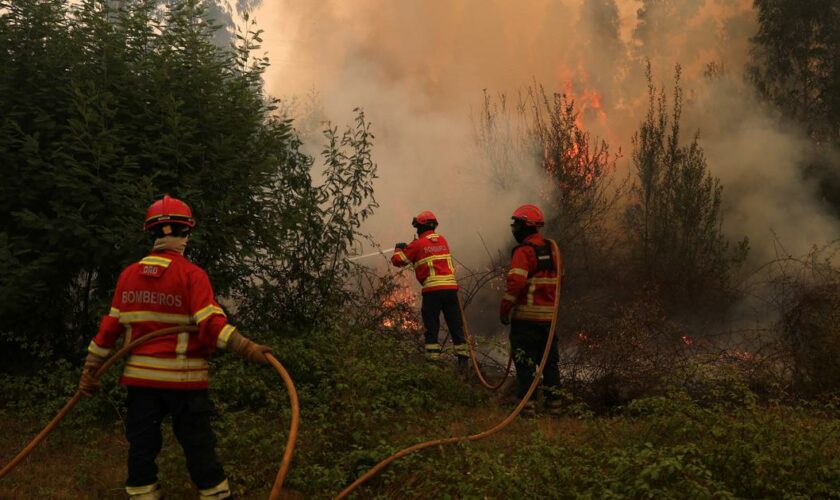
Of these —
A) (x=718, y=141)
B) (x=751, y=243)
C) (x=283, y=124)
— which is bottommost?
(x=751, y=243)

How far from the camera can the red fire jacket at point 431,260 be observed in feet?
30.2

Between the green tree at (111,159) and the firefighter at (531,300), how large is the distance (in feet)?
8.60

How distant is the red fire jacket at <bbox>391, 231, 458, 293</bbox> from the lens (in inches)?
362

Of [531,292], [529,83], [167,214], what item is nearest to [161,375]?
[167,214]

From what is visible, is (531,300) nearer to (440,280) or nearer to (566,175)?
Answer: (440,280)

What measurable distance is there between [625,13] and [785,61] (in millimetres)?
3490

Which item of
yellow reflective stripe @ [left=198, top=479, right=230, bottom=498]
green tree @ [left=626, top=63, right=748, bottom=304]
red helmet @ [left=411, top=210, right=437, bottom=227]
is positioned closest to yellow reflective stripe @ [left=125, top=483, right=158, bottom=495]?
yellow reflective stripe @ [left=198, top=479, right=230, bottom=498]

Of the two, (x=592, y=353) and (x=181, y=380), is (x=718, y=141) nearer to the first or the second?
(x=592, y=353)

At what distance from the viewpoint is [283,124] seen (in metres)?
8.79

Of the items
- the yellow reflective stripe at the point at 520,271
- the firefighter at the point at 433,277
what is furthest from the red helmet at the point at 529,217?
the firefighter at the point at 433,277

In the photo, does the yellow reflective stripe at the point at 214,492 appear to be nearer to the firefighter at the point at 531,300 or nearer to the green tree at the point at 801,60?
the firefighter at the point at 531,300

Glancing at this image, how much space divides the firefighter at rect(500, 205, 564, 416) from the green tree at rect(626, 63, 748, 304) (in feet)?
15.3

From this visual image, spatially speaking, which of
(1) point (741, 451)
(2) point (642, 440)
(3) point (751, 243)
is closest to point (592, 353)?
(2) point (642, 440)

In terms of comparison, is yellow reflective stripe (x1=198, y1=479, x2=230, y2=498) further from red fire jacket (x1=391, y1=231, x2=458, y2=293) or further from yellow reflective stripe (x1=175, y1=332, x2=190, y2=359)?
red fire jacket (x1=391, y1=231, x2=458, y2=293)
